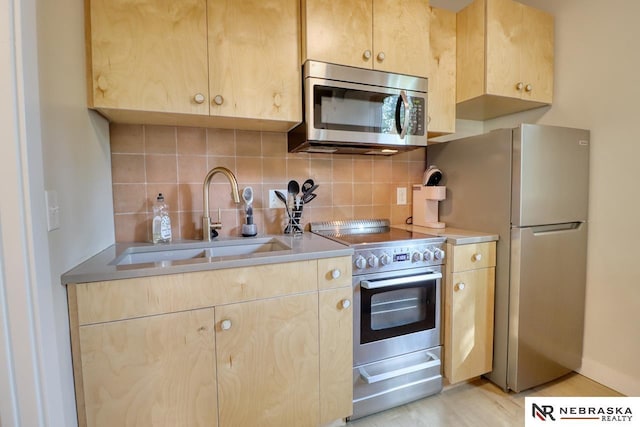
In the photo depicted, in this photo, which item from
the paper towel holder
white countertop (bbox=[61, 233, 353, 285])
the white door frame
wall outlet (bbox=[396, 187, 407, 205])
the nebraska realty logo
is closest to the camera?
the white door frame

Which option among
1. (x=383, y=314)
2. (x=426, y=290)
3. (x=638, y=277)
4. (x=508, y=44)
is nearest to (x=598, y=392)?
(x=638, y=277)

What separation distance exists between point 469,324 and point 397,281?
56cm

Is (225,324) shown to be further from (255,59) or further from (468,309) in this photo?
(468,309)

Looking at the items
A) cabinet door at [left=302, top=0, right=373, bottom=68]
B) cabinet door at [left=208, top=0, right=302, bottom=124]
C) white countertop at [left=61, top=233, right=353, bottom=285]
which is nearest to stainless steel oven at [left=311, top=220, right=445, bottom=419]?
white countertop at [left=61, top=233, right=353, bottom=285]

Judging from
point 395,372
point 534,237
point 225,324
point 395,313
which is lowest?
point 395,372

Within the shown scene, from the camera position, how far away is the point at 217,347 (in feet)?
3.70

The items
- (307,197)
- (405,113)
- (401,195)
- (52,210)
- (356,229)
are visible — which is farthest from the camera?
(401,195)

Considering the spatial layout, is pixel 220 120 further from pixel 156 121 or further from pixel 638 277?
pixel 638 277

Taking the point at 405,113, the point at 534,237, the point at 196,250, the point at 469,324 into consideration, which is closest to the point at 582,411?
the point at 469,324

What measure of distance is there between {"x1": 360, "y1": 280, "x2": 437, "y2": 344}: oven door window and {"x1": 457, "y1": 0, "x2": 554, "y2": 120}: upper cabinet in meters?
1.24

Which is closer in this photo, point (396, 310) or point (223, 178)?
point (396, 310)

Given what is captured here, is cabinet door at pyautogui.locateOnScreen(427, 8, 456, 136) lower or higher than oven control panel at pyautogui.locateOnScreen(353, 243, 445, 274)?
higher

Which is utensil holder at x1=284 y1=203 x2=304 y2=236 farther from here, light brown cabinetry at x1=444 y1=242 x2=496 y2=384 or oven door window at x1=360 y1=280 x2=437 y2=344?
light brown cabinetry at x1=444 y1=242 x2=496 y2=384

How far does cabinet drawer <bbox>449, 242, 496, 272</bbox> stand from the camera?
158cm
